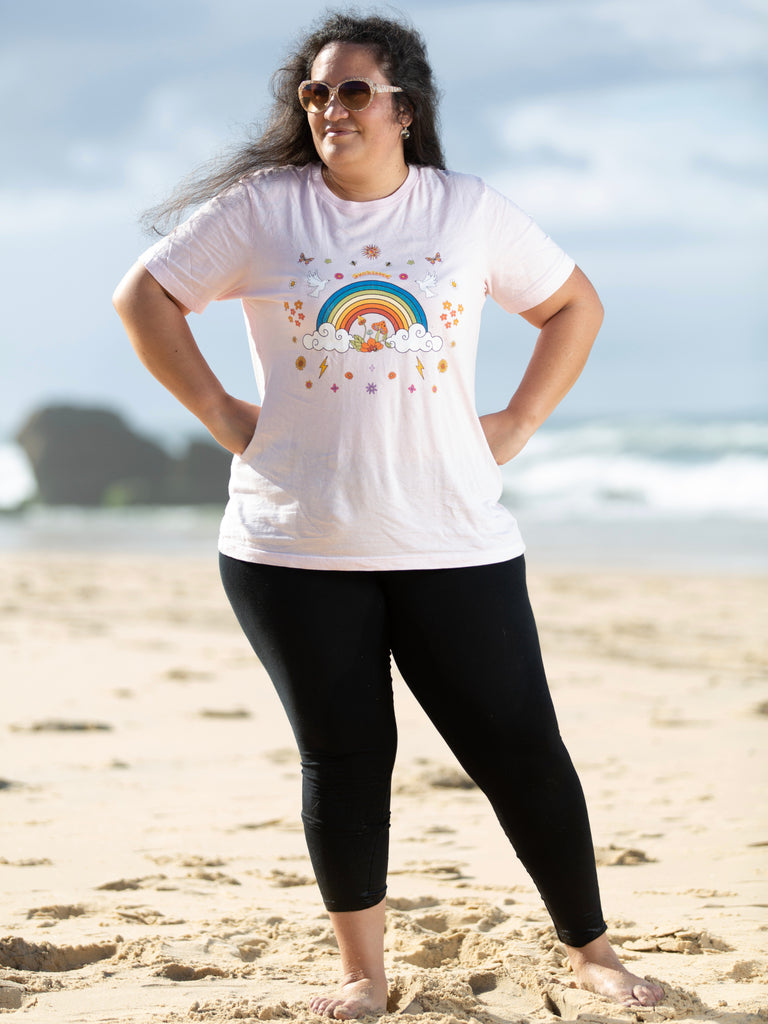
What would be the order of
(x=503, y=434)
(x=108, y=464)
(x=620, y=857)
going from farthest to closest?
(x=108, y=464), (x=620, y=857), (x=503, y=434)

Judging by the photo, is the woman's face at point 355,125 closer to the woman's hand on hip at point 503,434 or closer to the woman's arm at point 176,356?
the woman's arm at point 176,356

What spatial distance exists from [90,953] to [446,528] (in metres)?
1.35

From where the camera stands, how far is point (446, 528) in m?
2.15

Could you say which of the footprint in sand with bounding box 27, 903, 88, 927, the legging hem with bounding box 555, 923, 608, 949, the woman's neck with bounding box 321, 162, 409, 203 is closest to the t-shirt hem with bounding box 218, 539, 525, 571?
the woman's neck with bounding box 321, 162, 409, 203

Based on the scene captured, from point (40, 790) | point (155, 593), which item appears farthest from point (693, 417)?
point (40, 790)

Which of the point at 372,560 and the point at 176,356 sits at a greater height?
the point at 176,356

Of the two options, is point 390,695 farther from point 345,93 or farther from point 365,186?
point 345,93

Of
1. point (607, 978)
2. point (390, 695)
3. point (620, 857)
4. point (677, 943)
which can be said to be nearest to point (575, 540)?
point (620, 857)

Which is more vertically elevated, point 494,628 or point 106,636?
point 494,628

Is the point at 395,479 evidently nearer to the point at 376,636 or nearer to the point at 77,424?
the point at 376,636

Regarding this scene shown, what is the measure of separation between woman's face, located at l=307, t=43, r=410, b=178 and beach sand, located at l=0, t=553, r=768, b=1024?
0.91m

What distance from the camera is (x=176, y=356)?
232cm

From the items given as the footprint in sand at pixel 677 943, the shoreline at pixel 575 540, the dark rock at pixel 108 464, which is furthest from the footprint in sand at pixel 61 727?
the dark rock at pixel 108 464

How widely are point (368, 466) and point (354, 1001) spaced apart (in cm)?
105
